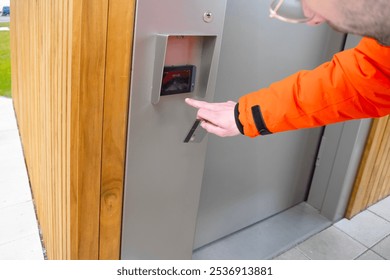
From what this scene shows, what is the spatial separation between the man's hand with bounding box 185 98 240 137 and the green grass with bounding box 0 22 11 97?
13.9 ft

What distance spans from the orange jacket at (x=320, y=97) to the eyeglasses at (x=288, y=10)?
29cm

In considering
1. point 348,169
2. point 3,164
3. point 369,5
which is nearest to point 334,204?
point 348,169

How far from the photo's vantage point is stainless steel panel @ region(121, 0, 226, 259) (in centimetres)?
121

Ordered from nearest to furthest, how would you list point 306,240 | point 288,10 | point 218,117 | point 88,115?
point 288,10 → point 88,115 → point 218,117 → point 306,240

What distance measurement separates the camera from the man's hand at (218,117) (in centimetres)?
131

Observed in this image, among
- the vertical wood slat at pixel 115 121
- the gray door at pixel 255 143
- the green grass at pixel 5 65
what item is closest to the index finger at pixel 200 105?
the vertical wood slat at pixel 115 121

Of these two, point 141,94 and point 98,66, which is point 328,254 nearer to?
point 141,94

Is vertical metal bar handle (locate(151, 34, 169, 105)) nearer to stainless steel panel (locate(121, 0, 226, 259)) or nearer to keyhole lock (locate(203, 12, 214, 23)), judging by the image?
stainless steel panel (locate(121, 0, 226, 259))

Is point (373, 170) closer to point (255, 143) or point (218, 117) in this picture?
point (255, 143)

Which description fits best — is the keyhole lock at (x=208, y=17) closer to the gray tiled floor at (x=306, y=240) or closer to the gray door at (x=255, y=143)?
the gray door at (x=255, y=143)

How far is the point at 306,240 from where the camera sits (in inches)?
98.8

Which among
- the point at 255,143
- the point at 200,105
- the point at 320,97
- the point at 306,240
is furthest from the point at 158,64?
the point at 306,240

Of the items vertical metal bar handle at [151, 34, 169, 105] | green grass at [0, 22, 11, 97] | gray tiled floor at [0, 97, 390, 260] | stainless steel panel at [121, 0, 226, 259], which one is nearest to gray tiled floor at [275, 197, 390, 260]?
gray tiled floor at [0, 97, 390, 260]

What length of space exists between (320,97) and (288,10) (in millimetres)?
348
